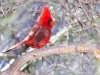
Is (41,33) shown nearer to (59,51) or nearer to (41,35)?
(41,35)

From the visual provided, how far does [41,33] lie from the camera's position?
281 centimetres

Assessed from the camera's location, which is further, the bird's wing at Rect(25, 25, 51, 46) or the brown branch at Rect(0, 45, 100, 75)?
the bird's wing at Rect(25, 25, 51, 46)

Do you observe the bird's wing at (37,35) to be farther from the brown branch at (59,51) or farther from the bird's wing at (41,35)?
the brown branch at (59,51)

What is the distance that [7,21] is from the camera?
212cm

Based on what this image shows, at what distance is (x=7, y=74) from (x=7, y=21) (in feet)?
1.48

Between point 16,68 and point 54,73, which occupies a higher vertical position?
point 16,68

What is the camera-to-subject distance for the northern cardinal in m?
2.70

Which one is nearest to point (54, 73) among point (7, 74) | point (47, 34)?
point (47, 34)

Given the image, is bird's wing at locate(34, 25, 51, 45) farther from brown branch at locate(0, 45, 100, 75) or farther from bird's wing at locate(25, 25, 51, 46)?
brown branch at locate(0, 45, 100, 75)

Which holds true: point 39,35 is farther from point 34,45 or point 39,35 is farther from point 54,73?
point 54,73

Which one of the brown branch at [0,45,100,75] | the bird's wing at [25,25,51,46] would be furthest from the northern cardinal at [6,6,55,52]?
the brown branch at [0,45,100,75]

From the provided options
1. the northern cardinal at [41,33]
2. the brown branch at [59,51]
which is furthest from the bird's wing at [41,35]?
the brown branch at [59,51]

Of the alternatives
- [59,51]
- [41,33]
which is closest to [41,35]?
[41,33]

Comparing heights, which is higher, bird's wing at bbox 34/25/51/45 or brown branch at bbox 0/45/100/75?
brown branch at bbox 0/45/100/75
